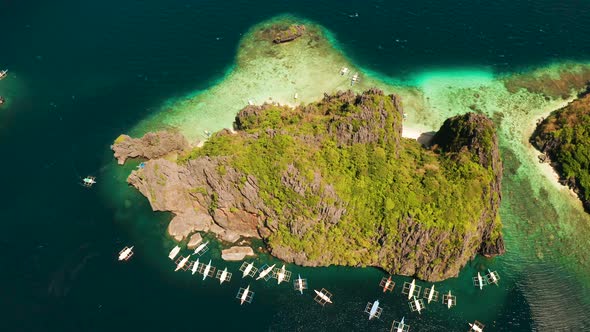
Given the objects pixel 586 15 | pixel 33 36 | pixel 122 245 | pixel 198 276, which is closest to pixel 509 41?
pixel 586 15

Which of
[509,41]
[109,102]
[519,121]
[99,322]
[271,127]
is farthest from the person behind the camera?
[509,41]

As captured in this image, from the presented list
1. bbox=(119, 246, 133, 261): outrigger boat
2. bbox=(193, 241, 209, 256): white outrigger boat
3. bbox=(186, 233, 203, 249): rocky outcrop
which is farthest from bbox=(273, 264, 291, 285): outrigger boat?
bbox=(119, 246, 133, 261): outrigger boat

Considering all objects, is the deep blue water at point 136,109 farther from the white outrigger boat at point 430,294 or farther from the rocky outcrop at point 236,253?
the rocky outcrop at point 236,253

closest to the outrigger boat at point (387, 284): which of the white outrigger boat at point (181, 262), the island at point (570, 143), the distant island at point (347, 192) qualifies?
the distant island at point (347, 192)

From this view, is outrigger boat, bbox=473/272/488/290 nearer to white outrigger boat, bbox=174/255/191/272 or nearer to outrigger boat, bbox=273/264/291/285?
outrigger boat, bbox=273/264/291/285

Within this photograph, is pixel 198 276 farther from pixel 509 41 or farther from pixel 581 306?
pixel 509 41
